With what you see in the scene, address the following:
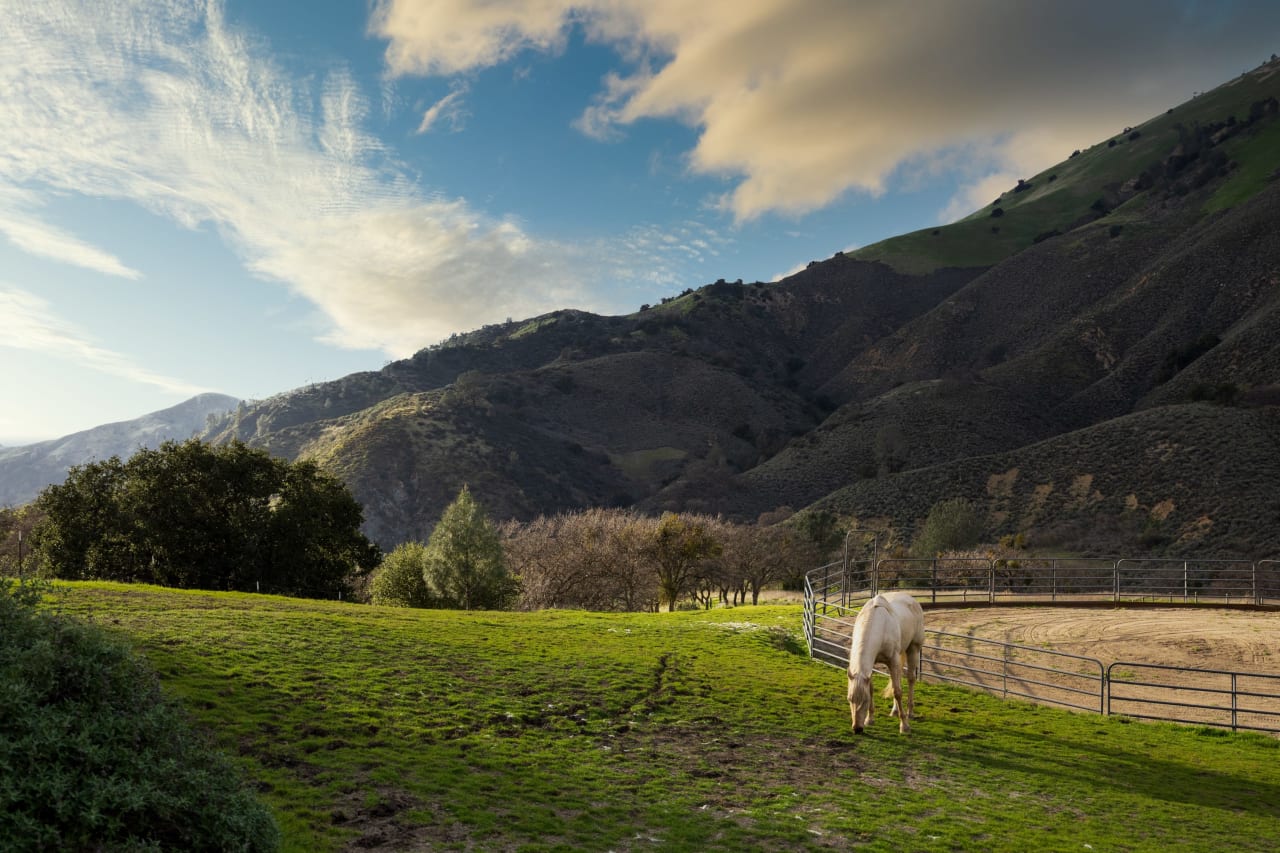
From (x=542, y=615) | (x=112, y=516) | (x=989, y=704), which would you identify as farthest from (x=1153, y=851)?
(x=112, y=516)

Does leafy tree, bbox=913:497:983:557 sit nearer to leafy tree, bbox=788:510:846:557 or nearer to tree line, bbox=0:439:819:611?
leafy tree, bbox=788:510:846:557

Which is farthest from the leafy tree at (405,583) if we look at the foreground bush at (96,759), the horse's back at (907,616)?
the foreground bush at (96,759)

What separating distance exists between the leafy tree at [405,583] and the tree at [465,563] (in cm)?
175

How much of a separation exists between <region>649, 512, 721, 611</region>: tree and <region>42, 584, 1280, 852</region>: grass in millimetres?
29433

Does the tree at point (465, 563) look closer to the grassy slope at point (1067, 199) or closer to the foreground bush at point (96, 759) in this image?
the foreground bush at point (96, 759)

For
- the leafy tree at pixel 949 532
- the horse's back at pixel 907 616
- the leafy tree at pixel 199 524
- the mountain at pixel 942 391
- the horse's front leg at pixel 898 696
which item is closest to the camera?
the horse's front leg at pixel 898 696

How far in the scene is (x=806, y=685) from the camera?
17781 mm

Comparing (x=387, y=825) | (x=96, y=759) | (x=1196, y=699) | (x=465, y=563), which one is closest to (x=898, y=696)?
(x=387, y=825)

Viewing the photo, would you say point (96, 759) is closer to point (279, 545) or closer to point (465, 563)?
point (279, 545)

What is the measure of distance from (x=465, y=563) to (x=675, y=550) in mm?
14373

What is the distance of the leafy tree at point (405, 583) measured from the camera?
155 ft

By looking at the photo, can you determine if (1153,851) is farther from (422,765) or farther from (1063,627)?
(1063,627)

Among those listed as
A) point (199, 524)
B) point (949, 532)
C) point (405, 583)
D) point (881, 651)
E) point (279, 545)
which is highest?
point (949, 532)

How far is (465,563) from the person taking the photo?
44625 mm
